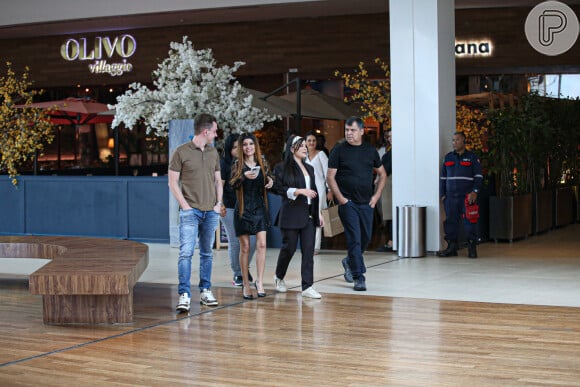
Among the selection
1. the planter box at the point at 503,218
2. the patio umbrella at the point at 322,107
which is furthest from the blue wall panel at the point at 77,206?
the planter box at the point at 503,218

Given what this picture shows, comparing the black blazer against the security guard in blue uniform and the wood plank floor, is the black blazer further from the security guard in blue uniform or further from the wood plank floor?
the security guard in blue uniform

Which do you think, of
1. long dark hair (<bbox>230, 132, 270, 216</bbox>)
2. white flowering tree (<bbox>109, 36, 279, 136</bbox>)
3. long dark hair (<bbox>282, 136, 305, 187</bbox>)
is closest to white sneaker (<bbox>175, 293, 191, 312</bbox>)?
long dark hair (<bbox>230, 132, 270, 216</bbox>)

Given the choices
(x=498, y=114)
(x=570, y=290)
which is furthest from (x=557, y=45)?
(x=570, y=290)

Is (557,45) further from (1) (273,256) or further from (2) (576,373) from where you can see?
(2) (576,373)

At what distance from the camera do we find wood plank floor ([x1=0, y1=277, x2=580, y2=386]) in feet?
21.5

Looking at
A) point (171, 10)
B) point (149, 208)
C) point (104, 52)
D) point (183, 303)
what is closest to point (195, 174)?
point (183, 303)

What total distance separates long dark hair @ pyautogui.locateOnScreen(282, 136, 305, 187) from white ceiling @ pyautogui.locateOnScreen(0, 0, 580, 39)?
8813mm

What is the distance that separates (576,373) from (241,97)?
31.1 ft

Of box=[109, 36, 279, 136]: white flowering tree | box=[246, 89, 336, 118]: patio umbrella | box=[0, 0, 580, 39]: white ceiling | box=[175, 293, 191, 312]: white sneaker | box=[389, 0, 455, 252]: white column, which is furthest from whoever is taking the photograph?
box=[0, 0, 580, 39]: white ceiling

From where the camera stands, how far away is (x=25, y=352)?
7441 mm

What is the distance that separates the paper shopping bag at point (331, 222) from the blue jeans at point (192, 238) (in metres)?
3.70

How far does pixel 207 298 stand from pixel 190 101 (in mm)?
5714

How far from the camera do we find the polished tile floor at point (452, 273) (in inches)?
402

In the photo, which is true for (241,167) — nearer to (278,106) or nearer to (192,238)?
(192,238)
